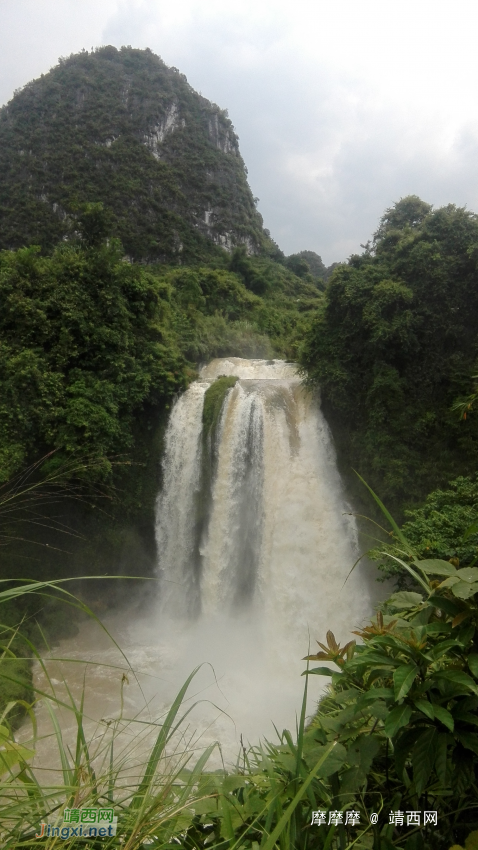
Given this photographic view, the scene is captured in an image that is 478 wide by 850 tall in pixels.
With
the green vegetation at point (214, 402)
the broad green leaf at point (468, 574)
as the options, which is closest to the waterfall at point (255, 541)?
the green vegetation at point (214, 402)

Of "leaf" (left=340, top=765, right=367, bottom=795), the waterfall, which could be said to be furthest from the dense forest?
the waterfall

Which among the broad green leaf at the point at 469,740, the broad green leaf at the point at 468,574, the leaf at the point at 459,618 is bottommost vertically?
the broad green leaf at the point at 469,740

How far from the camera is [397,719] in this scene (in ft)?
3.07

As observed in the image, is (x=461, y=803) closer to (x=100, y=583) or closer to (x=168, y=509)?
(x=168, y=509)

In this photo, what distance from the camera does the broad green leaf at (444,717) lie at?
0.88 metres

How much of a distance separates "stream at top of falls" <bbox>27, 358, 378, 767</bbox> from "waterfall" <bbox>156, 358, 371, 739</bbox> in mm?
23

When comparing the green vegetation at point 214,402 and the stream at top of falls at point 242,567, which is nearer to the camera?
the stream at top of falls at point 242,567

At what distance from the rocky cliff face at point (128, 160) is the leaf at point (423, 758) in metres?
31.4

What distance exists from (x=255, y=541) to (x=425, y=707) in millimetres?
8666

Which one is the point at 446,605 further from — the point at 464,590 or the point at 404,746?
the point at 404,746

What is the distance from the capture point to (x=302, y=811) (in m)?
1.02

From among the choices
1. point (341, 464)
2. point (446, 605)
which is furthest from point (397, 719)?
point (341, 464)

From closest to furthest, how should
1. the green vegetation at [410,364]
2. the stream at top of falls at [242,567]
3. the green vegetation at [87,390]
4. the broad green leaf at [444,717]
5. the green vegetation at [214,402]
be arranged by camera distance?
the broad green leaf at [444,717] < the stream at top of falls at [242,567] < the green vegetation at [410,364] < the green vegetation at [87,390] < the green vegetation at [214,402]

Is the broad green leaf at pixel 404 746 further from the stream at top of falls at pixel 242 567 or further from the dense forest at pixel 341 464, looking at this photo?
the stream at top of falls at pixel 242 567
